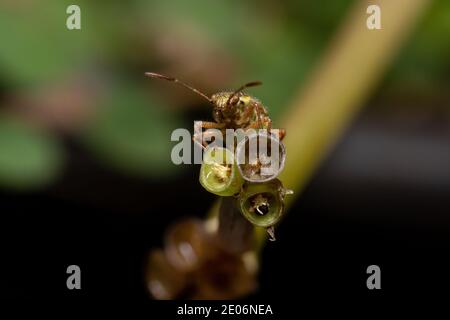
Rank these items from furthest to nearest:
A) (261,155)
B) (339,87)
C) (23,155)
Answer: (23,155) → (339,87) → (261,155)

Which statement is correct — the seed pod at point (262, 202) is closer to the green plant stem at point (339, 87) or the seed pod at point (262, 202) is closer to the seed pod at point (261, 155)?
the seed pod at point (261, 155)

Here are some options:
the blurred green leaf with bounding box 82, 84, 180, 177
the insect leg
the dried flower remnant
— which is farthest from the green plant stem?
the blurred green leaf with bounding box 82, 84, 180, 177

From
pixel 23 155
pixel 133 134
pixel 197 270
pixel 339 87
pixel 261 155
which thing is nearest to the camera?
pixel 261 155

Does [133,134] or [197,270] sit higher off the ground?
[133,134]

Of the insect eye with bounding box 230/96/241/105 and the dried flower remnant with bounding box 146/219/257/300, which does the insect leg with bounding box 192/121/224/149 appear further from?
the dried flower remnant with bounding box 146/219/257/300

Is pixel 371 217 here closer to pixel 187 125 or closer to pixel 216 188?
pixel 187 125

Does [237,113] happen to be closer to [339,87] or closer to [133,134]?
[339,87]

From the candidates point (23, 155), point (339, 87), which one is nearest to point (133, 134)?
point (23, 155)
